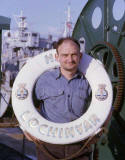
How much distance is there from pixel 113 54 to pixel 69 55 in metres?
1.37

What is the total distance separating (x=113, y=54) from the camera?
3.33 meters

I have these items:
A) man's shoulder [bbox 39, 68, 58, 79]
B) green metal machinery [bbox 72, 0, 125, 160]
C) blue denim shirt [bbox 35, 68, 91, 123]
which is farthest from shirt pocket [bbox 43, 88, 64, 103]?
green metal machinery [bbox 72, 0, 125, 160]

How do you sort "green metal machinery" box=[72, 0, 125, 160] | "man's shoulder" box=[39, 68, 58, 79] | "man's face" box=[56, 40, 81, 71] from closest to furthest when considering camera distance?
"man's face" box=[56, 40, 81, 71] < "man's shoulder" box=[39, 68, 58, 79] < "green metal machinery" box=[72, 0, 125, 160]

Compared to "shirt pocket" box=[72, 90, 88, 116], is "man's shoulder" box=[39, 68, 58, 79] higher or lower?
higher

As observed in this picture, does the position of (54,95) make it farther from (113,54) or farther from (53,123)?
(113,54)

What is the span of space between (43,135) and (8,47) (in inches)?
1228

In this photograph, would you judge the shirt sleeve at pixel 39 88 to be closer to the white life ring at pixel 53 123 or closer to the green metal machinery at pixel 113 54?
the white life ring at pixel 53 123

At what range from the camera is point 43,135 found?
83.7 inches

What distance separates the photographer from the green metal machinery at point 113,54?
3.26 metres

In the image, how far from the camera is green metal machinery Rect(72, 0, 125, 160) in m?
3.26

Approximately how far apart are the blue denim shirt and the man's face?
94 mm

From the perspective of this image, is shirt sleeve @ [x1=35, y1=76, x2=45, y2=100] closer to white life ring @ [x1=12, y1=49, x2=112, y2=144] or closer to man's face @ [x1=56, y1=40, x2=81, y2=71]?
white life ring @ [x1=12, y1=49, x2=112, y2=144]

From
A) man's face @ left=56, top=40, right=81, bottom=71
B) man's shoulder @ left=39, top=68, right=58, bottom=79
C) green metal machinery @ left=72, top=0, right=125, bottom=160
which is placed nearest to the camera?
man's face @ left=56, top=40, right=81, bottom=71

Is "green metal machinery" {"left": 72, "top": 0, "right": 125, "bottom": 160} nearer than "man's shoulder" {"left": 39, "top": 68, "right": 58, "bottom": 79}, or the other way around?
"man's shoulder" {"left": 39, "top": 68, "right": 58, "bottom": 79}
